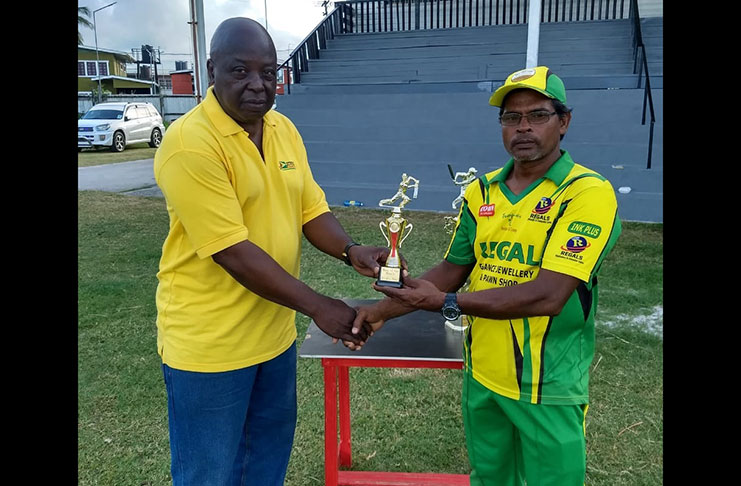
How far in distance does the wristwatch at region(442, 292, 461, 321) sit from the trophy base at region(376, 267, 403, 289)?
0.24 meters

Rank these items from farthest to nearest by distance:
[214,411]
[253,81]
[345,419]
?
[345,419] → [214,411] → [253,81]

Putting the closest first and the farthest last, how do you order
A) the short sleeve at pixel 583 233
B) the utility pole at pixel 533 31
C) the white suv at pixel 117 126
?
the short sleeve at pixel 583 233, the utility pole at pixel 533 31, the white suv at pixel 117 126

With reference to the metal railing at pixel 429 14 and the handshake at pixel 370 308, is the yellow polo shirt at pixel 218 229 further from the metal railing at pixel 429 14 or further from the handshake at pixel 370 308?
the metal railing at pixel 429 14

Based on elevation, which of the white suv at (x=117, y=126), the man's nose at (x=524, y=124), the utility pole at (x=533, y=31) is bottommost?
the man's nose at (x=524, y=124)

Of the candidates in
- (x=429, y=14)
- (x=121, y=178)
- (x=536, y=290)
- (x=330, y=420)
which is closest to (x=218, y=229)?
A: (x=536, y=290)

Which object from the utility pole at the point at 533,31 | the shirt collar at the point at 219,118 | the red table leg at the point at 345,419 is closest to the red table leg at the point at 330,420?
the red table leg at the point at 345,419

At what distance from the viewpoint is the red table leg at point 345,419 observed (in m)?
3.41

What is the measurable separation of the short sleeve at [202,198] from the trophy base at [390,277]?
2.04 ft

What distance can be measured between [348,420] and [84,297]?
157 inches

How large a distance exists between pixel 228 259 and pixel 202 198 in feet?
0.74

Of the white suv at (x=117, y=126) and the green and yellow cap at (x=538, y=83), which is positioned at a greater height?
the white suv at (x=117, y=126)

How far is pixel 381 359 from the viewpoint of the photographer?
2668mm

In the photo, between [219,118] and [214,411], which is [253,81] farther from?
[214,411]

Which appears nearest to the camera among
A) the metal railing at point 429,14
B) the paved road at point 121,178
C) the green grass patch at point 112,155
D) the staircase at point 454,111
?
the staircase at point 454,111
